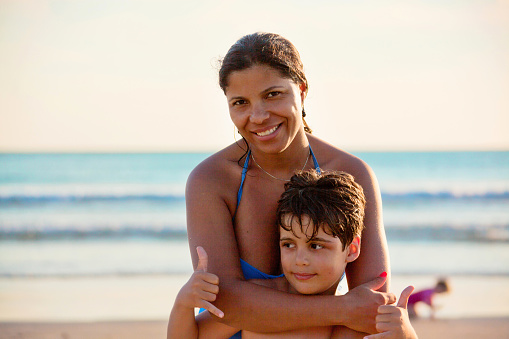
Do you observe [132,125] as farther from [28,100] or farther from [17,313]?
[17,313]

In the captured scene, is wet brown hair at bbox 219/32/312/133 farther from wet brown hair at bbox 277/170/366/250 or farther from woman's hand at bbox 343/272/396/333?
woman's hand at bbox 343/272/396/333

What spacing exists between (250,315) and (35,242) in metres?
9.36

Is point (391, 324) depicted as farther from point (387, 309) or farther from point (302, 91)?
point (302, 91)

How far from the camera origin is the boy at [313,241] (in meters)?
2.79

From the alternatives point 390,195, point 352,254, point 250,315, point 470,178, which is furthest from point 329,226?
point 470,178

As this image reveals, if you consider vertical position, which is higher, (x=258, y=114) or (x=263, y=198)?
(x=258, y=114)

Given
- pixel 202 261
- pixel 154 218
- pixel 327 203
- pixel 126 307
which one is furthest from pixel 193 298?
pixel 154 218

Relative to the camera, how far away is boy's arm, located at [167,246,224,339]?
8.55 feet

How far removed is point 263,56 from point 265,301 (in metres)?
1.14

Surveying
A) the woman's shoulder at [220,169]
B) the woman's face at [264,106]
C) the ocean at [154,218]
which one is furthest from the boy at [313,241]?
the ocean at [154,218]

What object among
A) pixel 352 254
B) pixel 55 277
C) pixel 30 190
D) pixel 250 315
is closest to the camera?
pixel 250 315

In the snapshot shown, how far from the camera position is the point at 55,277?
8125mm

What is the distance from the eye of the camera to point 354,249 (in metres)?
2.94

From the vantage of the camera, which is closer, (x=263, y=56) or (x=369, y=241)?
(x=263, y=56)
